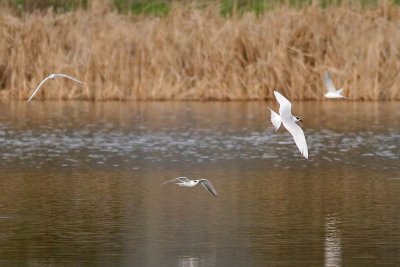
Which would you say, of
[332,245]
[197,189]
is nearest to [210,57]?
[197,189]

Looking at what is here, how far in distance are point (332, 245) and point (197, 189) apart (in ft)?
12.5

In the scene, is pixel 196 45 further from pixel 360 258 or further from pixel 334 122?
pixel 360 258

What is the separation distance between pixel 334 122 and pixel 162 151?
15.5 ft

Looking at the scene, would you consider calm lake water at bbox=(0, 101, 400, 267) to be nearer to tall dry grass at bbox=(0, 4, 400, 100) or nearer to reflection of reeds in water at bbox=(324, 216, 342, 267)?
reflection of reeds in water at bbox=(324, 216, 342, 267)

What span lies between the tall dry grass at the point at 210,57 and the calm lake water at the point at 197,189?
1.00 metres

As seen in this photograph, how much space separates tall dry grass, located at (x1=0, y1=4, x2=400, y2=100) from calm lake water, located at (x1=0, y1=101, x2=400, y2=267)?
39.3 inches

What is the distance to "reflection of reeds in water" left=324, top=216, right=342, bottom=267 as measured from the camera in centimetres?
947

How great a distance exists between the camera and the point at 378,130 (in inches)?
779

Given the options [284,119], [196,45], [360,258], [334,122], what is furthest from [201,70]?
[360,258]

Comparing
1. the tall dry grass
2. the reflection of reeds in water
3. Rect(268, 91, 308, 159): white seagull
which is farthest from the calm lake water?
the tall dry grass

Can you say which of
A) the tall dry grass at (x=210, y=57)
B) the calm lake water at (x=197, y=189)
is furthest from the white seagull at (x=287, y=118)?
the tall dry grass at (x=210, y=57)

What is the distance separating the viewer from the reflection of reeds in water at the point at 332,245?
31.1 ft

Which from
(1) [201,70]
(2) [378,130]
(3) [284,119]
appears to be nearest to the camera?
(3) [284,119]

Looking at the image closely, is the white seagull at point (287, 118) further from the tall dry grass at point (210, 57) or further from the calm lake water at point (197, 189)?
the tall dry grass at point (210, 57)
